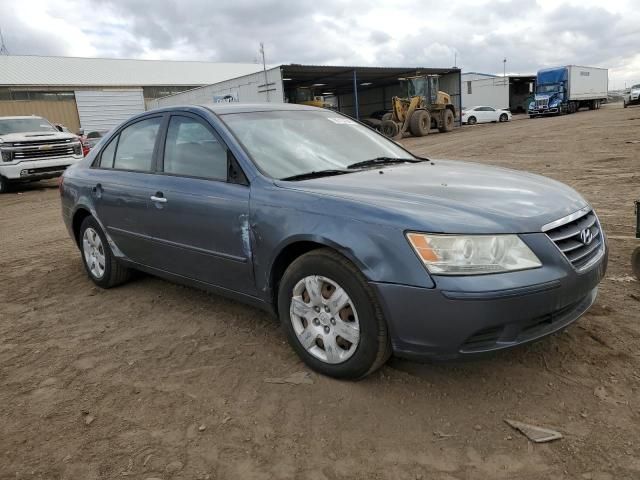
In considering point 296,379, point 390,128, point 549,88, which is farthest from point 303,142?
point 549,88

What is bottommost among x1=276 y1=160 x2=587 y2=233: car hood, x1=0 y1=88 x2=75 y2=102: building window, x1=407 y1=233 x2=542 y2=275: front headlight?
x1=407 y1=233 x2=542 y2=275: front headlight

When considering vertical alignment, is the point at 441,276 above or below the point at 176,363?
above

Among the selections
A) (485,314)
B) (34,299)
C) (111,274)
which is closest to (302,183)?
(485,314)

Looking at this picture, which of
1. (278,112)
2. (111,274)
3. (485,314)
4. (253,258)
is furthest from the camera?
(111,274)

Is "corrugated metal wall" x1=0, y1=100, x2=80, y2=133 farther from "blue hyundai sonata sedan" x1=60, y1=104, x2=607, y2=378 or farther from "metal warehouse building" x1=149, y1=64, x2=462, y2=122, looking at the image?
"blue hyundai sonata sedan" x1=60, y1=104, x2=607, y2=378

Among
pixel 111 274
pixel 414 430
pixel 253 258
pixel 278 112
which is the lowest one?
pixel 414 430

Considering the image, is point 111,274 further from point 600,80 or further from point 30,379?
point 600,80

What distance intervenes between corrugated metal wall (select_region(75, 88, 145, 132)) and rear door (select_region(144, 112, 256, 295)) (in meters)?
30.2

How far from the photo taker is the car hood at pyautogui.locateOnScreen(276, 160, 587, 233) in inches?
Answer: 95.6

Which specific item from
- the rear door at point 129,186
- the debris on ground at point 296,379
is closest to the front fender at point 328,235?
the debris on ground at point 296,379

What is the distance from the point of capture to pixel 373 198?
2652mm

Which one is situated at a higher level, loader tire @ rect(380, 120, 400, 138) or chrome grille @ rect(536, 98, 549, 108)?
chrome grille @ rect(536, 98, 549, 108)

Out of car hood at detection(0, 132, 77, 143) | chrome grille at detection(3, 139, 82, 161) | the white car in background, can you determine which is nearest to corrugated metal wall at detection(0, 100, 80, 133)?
car hood at detection(0, 132, 77, 143)

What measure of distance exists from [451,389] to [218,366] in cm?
136
